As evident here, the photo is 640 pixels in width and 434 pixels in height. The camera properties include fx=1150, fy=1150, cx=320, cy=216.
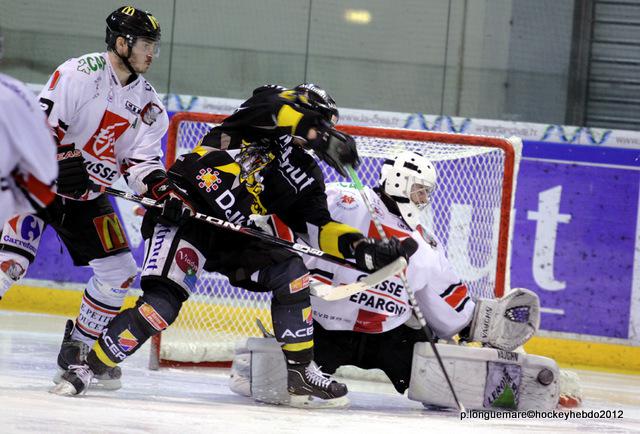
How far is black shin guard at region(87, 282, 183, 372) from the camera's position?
11.0 ft

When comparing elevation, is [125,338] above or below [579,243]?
below

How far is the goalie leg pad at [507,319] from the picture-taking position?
381 centimetres

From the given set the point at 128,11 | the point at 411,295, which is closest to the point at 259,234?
the point at 411,295

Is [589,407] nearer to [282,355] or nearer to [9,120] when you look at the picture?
[282,355]

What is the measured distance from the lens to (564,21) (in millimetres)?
6711

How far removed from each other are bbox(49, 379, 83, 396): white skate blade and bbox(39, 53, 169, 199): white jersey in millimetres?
631

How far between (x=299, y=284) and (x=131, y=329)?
1.67 feet

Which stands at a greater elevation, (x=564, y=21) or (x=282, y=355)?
(x=564, y=21)

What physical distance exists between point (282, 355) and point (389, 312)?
395 millimetres

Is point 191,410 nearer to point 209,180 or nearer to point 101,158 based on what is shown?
point 209,180

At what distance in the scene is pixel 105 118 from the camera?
12.0ft

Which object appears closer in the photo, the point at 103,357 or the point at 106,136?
the point at 103,357

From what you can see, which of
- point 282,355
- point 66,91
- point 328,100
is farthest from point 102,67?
point 282,355

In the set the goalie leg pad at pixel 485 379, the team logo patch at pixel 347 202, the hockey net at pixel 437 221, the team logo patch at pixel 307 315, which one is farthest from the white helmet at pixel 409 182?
the hockey net at pixel 437 221
